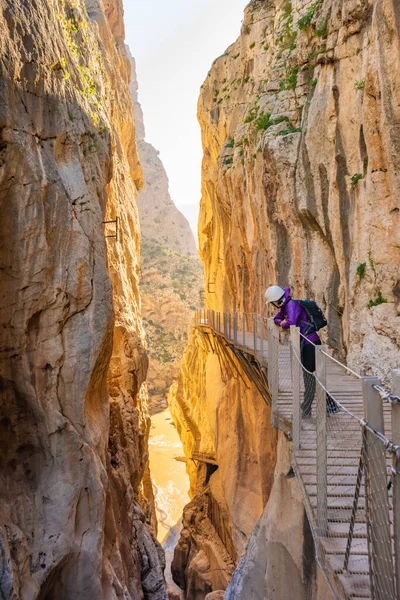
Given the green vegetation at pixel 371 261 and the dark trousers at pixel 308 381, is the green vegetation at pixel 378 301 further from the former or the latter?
the dark trousers at pixel 308 381

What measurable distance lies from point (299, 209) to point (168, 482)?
86.3 ft

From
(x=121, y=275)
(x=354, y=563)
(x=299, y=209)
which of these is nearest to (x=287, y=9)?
(x=299, y=209)

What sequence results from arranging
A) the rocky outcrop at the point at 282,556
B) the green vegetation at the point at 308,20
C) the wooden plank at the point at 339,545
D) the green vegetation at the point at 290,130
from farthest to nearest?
the green vegetation at the point at 290,130 < the green vegetation at the point at 308,20 < the rocky outcrop at the point at 282,556 < the wooden plank at the point at 339,545

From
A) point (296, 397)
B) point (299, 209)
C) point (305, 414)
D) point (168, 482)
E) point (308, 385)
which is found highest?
point (299, 209)

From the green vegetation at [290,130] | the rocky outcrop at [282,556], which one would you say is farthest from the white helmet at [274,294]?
the green vegetation at [290,130]

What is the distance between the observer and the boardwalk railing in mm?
2479

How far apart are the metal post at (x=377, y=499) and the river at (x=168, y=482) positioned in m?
19.3

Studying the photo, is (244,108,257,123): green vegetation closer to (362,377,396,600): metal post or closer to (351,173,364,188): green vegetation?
(351,173,364,188): green vegetation

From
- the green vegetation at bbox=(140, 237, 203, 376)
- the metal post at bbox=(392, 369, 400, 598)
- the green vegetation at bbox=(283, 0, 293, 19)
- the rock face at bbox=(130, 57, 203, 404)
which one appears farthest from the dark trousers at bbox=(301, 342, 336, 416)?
the green vegetation at bbox=(140, 237, 203, 376)

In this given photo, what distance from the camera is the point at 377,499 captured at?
8.45ft

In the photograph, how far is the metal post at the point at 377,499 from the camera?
250 cm

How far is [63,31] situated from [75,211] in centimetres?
435

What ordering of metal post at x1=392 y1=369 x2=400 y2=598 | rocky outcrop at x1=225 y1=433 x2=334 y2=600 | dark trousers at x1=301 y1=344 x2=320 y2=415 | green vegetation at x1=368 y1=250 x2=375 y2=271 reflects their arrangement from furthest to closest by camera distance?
green vegetation at x1=368 y1=250 x2=375 y2=271 → rocky outcrop at x1=225 y1=433 x2=334 y2=600 → dark trousers at x1=301 y1=344 x2=320 y2=415 → metal post at x1=392 y1=369 x2=400 y2=598

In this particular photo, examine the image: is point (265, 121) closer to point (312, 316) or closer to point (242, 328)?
point (242, 328)
